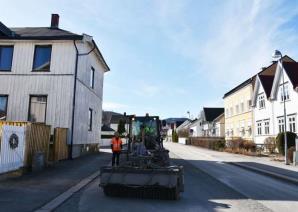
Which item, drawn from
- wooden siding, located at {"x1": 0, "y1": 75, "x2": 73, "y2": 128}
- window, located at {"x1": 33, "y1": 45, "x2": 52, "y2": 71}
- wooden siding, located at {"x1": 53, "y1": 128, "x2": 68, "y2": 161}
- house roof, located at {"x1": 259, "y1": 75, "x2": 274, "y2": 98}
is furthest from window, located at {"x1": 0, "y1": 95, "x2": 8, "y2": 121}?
house roof, located at {"x1": 259, "y1": 75, "x2": 274, "y2": 98}

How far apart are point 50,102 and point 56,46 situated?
328cm

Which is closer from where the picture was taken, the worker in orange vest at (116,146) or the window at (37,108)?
the worker in orange vest at (116,146)

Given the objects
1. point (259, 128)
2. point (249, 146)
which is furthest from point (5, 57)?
point (259, 128)

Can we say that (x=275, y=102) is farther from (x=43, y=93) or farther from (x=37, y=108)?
(x=37, y=108)

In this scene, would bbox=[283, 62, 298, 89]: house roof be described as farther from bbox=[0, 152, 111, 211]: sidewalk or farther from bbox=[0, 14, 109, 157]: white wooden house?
bbox=[0, 152, 111, 211]: sidewalk

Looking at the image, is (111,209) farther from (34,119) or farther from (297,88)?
(297,88)

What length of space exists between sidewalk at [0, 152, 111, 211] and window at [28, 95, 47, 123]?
21.2 feet

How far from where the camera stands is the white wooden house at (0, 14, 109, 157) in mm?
20703

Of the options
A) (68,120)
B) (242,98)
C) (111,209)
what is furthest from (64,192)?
(242,98)

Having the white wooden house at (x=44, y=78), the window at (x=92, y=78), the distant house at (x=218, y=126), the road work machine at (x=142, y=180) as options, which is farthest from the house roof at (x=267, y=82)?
the road work machine at (x=142, y=180)

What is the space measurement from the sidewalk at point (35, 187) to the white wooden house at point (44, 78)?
634cm

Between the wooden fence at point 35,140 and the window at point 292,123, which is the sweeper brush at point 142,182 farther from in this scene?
the window at point 292,123

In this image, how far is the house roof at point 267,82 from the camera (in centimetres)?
3710

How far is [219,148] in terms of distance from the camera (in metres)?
41.3
